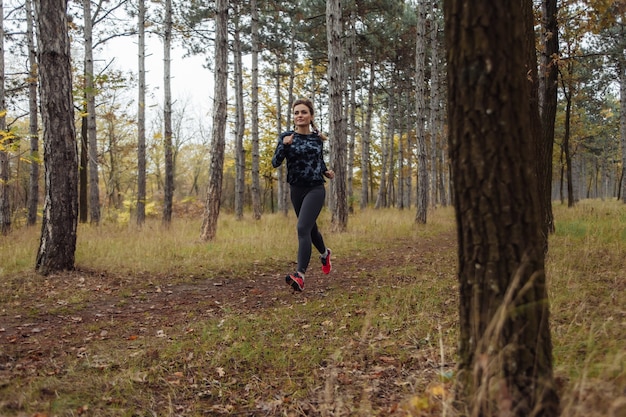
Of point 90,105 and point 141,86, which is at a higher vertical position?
point 141,86

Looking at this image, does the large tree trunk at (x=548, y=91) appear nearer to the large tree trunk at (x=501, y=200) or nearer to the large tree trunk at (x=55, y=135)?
the large tree trunk at (x=501, y=200)

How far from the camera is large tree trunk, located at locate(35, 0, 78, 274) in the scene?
5730 millimetres

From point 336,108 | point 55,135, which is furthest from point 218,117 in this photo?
point 55,135

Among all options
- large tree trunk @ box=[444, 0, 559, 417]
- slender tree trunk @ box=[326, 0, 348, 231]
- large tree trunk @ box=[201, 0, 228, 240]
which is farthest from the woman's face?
slender tree trunk @ box=[326, 0, 348, 231]

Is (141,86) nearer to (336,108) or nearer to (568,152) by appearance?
(336,108)

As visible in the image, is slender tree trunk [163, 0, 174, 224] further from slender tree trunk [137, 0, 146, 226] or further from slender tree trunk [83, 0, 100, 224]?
slender tree trunk [83, 0, 100, 224]

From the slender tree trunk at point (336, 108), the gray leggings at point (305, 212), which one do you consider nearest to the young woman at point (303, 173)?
the gray leggings at point (305, 212)

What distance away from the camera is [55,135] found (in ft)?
19.0

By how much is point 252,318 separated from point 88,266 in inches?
141

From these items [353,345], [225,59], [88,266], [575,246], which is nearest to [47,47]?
[88,266]

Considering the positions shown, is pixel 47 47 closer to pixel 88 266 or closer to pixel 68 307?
pixel 88 266

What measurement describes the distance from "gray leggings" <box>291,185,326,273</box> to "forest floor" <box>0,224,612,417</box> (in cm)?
50

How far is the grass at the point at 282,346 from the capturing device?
93.6 inches

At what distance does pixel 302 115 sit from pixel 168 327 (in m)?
2.83
